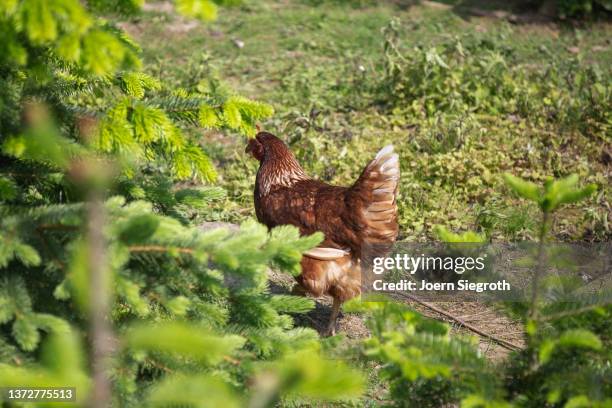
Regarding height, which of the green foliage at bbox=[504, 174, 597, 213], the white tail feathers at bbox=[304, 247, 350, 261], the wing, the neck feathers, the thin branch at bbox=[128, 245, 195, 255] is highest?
the green foliage at bbox=[504, 174, 597, 213]

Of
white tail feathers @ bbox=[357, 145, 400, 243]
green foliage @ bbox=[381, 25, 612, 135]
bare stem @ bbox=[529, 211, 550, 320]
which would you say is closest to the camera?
bare stem @ bbox=[529, 211, 550, 320]

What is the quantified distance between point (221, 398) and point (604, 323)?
147cm

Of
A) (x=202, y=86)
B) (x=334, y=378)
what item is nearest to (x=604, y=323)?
(x=334, y=378)

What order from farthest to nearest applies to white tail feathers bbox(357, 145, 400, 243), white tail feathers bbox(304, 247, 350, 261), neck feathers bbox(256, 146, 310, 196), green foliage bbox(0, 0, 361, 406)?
neck feathers bbox(256, 146, 310, 196) < white tail feathers bbox(304, 247, 350, 261) < white tail feathers bbox(357, 145, 400, 243) < green foliage bbox(0, 0, 361, 406)

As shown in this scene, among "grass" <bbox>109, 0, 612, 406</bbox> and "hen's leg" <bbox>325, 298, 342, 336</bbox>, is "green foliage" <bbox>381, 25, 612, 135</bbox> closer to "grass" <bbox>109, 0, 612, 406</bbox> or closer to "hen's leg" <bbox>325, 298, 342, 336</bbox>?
"grass" <bbox>109, 0, 612, 406</bbox>

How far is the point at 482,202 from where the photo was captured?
5.08 m

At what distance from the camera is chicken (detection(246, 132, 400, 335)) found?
3.59 m

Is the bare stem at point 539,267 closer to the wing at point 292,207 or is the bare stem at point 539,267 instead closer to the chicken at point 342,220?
the chicken at point 342,220

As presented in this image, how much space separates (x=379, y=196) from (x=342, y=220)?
0.82ft

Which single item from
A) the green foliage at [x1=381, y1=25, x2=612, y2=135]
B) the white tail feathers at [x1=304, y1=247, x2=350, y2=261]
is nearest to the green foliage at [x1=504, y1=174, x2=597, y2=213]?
the white tail feathers at [x1=304, y1=247, x2=350, y2=261]

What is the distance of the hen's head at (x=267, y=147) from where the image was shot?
163 inches

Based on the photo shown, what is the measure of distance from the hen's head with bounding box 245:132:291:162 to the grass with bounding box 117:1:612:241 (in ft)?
2.47

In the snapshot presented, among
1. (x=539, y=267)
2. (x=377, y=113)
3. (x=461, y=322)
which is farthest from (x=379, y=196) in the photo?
(x=377, y=113)

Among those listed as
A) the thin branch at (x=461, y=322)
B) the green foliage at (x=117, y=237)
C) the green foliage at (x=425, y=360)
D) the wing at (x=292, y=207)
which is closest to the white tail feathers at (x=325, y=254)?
the wing at (x=292, y=207)
